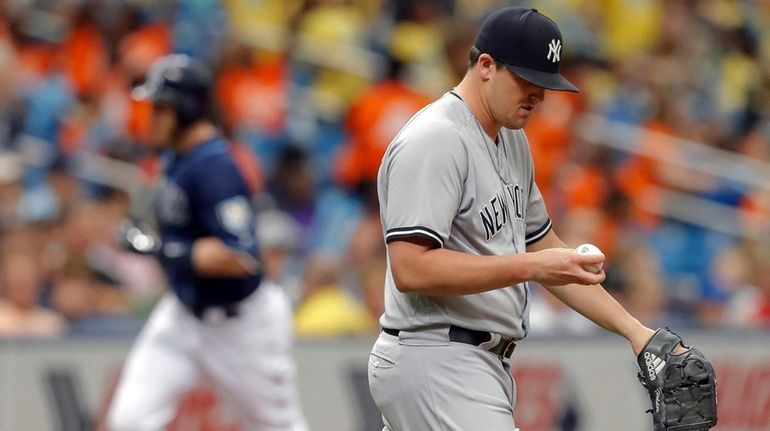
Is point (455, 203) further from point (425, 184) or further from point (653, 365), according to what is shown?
point (653, 365)

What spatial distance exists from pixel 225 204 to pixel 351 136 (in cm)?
489

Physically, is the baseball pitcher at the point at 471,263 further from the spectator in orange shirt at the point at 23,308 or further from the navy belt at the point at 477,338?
the spectator in orange shirt at the point at 23,308


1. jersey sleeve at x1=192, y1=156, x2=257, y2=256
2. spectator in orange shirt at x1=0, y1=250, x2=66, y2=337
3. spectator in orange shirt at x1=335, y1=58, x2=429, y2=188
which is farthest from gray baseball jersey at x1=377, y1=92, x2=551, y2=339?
spectator in orange shirt at x1=335, y1=58, x2=429, y2=188

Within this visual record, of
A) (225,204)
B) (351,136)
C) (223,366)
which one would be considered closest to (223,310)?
(223,366)

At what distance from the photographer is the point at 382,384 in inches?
188

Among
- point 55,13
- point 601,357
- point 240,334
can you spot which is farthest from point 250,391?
point 55,13

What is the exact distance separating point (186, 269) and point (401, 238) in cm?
300

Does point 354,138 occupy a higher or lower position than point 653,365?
lower

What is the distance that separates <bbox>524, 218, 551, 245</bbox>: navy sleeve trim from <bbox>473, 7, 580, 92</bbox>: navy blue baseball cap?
0.71 meters

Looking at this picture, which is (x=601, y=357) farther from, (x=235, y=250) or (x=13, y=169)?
(x=13, y=169)

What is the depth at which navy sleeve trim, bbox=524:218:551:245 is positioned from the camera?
17.0ft

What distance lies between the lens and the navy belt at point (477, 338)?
15.5 feet

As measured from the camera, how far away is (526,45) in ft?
15.0

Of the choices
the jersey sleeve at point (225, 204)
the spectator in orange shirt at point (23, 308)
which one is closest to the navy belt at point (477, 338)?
the jersey sleeve at point (225, 204)
